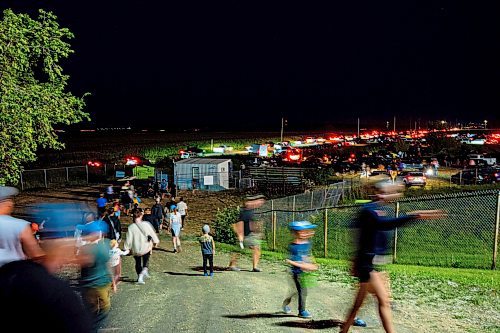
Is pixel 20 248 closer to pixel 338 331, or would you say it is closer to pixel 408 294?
pixel 338 331

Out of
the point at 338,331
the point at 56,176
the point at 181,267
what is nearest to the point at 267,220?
the point at 181,267

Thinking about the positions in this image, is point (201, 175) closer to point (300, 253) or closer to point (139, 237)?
point (139, 237)

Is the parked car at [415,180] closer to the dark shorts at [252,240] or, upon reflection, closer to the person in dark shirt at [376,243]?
the dark shorts at [252,240]

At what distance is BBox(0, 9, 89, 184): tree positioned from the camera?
13148 millimetres

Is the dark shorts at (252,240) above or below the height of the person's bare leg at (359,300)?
below

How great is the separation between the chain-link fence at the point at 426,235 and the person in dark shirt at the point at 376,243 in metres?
5.20

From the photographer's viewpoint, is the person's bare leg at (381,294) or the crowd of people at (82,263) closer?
the crowd of people at (82,263)

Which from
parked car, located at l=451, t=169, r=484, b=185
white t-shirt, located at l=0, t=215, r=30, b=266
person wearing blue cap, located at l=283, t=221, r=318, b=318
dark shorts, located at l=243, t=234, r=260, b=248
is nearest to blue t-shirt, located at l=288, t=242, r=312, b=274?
person wearing blue cap, located at l=283, t=221, r=318, b=318

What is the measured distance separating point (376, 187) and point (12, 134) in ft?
38.1

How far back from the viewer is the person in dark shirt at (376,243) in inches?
228

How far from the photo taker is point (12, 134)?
44.8ft

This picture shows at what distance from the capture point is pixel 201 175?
31.4 metres

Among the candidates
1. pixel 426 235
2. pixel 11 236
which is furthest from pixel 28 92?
pixel 426 235

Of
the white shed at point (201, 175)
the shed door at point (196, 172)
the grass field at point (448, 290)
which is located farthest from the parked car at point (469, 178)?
the grass field at point (448, 290)
